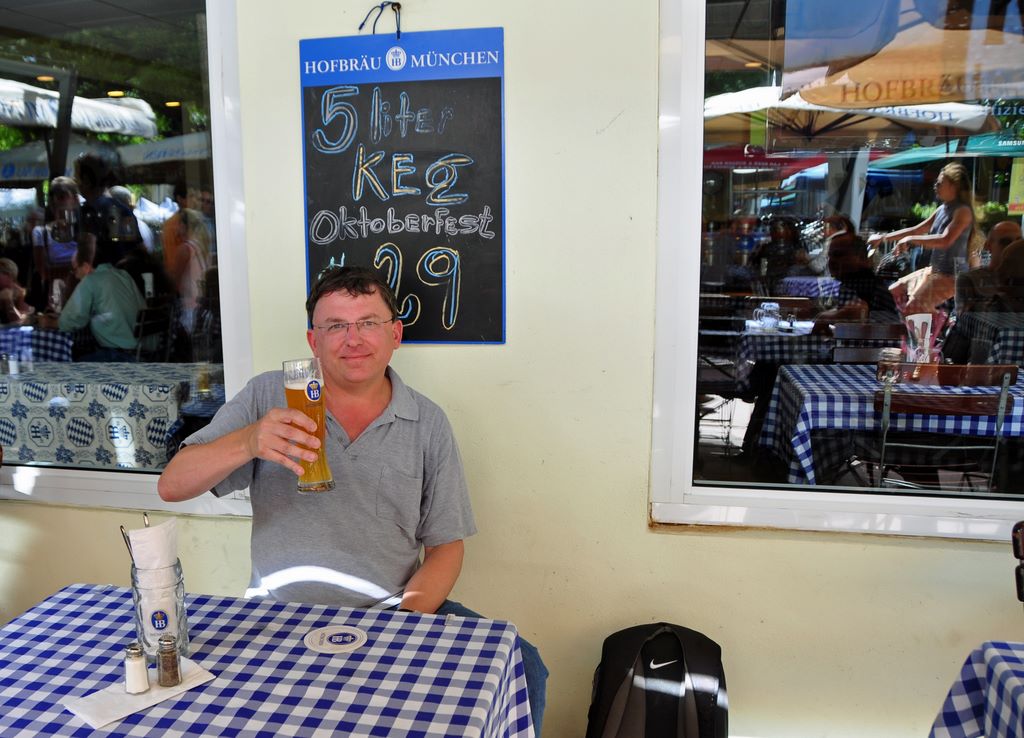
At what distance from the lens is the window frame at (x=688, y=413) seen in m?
2.26

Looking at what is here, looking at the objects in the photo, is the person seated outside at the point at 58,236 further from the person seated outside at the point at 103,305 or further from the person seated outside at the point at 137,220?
the person seated outside at the point at 137,220

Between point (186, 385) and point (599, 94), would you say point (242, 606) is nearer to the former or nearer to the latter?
point (186, 385)

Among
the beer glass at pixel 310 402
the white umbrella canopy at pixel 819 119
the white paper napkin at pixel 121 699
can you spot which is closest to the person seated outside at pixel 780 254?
the white umbrella canopy at pixel 819 119

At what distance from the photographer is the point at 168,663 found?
1.26 metres

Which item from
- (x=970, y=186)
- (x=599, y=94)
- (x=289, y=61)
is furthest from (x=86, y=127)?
(x=970, y=186)

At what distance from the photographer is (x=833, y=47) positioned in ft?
7.59

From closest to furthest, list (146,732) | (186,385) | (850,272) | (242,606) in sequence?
(146,732), (242,606), (850,272), (186,385)

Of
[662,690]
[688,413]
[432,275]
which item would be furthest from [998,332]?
[432,275]

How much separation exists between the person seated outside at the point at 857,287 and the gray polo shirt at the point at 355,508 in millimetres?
1363

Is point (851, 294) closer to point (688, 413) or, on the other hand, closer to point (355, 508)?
point (688, 413)

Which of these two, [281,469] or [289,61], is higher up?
[289,61]

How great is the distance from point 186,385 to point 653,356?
167 cm

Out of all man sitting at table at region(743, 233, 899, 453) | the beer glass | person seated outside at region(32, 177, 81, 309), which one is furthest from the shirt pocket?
person seated outside at region(32, 177, 81, 309)

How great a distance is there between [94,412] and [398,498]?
157 cm
